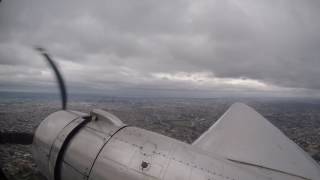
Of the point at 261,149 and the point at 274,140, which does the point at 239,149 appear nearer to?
the point at 261,149

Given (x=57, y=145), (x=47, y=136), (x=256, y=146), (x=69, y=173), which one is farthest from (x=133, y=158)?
(x=256, y=146)

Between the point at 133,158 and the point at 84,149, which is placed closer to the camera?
the point at 133,158

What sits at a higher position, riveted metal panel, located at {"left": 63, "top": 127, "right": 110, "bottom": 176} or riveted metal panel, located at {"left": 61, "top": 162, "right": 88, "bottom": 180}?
riveted metal panel, located at {"left": 63, "top": 127, "right": 110, "bottom": 176}

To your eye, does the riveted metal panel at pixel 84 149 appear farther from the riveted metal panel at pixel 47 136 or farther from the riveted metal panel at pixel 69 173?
the riveted metal panel at pixel 47 136

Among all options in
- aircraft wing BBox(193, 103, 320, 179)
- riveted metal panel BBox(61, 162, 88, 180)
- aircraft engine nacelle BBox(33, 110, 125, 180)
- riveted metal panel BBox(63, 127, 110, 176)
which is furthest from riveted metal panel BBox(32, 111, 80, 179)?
aircraft wing BBox(193, 103, 320, 179)

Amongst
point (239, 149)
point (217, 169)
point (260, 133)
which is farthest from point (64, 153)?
point (260, 133)

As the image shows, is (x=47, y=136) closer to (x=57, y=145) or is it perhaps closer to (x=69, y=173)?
(x=57, y=145)

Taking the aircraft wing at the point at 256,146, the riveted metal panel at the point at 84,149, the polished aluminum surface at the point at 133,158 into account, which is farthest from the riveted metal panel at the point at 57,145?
the aircraft wing at the point at 256,146

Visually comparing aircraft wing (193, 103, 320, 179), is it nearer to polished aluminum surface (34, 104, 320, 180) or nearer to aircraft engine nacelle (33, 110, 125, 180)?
polished aluminum surface (34, 104, 320, 180)

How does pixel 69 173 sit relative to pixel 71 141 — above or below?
below
